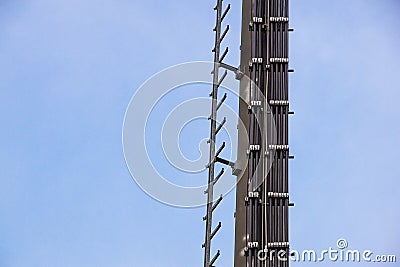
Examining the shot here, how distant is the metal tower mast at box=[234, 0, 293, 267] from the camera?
30.7 ft

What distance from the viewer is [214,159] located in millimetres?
10289

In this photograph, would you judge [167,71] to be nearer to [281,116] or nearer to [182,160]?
[182,160]

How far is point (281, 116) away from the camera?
32.3 feet

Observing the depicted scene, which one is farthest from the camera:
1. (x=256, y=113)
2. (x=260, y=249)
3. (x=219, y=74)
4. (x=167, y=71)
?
(x=167, y=71)

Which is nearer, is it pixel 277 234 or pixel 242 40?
pixel 277 234

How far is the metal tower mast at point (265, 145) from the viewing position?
9.34 meters

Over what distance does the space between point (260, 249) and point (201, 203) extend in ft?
4.78

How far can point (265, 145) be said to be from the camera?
9.73 m

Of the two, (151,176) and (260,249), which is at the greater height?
(151,176)

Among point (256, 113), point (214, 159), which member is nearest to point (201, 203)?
point (214, 159)

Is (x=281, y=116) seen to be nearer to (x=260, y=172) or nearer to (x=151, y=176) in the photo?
(x=260, y=172)

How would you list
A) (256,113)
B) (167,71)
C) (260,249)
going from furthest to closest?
(167,71)
(256,113)
(260,249)

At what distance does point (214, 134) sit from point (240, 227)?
4.03ft

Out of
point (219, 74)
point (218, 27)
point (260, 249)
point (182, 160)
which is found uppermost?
point (218, 27)
